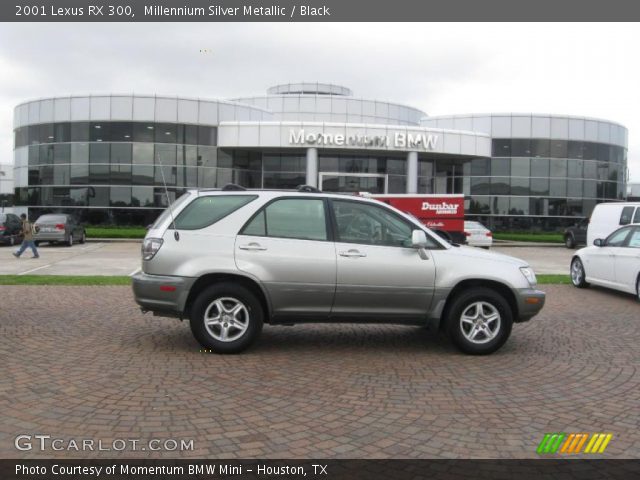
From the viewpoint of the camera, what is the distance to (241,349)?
6.13m

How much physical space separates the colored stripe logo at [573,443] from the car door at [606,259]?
7989mm

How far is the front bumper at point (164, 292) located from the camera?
19.9 ft

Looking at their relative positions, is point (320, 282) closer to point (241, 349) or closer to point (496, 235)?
point (241, 349)

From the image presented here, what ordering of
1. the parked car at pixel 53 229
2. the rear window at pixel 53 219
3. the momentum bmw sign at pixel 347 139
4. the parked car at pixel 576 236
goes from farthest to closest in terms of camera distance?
1. the momentum bmw sign at pixel 347 139
2. the parked car at pixel 576 236
3. the rear window at pixel 53 219
4. the parked car at pixel 53 229

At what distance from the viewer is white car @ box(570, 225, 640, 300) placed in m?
10.5

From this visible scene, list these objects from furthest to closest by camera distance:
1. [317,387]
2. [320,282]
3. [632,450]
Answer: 1. [320,282]
2. [317,387]
3. [632,450]

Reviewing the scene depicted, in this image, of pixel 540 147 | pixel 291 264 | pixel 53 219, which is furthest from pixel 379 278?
pixel 540 147

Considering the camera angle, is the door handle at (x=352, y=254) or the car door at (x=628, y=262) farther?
the car door at (x=628, y=262)

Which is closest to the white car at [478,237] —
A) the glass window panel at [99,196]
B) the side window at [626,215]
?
the side window at [626,215]

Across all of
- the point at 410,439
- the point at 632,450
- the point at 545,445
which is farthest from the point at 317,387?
the point at 632,450

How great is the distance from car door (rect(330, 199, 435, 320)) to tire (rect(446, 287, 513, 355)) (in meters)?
0.37

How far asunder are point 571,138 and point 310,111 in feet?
63.1
